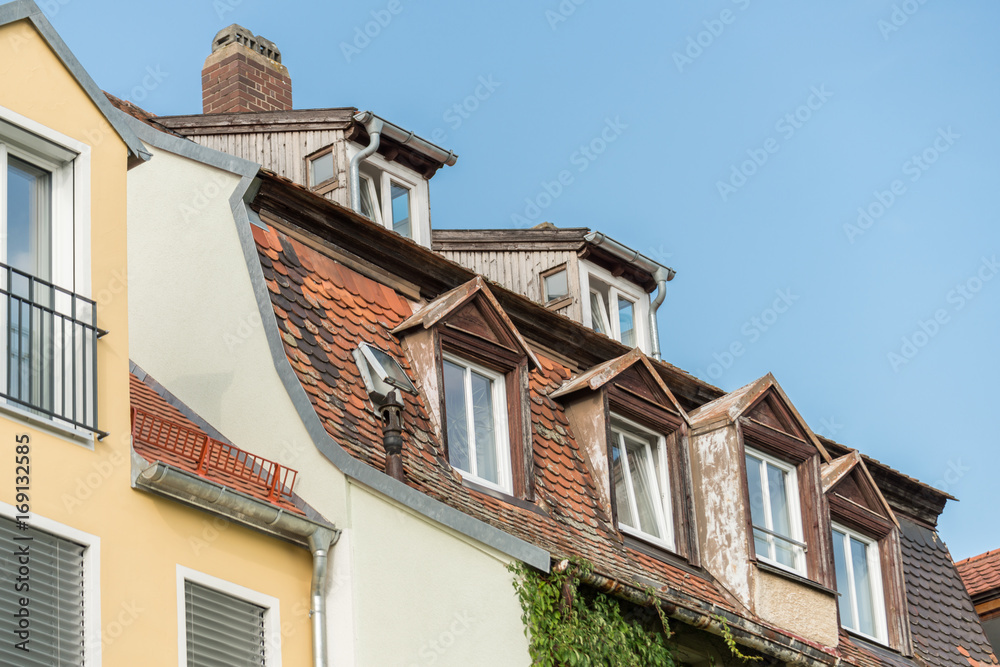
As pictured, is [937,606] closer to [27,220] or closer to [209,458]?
[209,458]

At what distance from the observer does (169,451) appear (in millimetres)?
13086

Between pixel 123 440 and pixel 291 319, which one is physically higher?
pixel 291 319

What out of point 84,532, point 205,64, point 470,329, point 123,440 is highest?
point 205,64

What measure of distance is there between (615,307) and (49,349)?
41.4 feet

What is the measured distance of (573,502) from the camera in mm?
16547

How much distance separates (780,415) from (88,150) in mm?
8922

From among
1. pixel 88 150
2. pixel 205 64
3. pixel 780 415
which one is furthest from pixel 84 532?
pixel 205 64

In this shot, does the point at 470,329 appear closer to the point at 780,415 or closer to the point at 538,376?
the point at 538,376

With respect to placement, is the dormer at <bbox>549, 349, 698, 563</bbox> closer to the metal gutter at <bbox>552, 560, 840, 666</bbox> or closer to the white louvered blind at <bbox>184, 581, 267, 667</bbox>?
the metal gutter at <bbox>552, 560, 840, 666</bbox>

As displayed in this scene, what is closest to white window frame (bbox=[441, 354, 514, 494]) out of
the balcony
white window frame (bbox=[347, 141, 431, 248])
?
the balcony

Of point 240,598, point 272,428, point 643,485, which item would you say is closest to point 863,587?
point 643,485

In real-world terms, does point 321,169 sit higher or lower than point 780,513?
higher

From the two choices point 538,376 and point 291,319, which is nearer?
point 291,319

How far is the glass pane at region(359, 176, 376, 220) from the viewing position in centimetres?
1966
